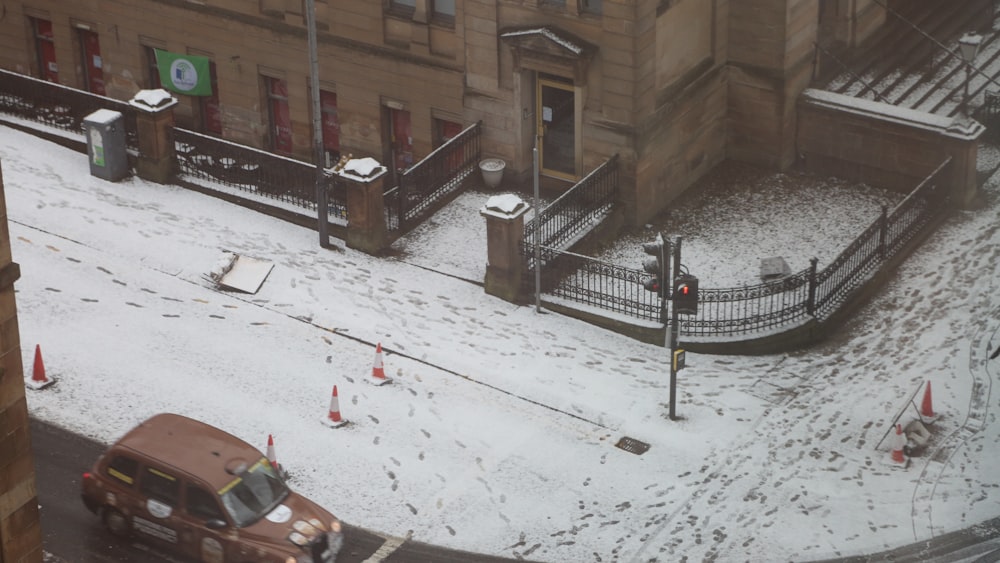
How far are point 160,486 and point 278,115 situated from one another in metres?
16.2

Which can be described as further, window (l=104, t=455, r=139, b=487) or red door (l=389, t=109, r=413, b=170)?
red door (l=389, t=109, r=413, b=170)

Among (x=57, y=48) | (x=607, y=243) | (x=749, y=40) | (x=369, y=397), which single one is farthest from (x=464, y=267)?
(x=57, y=48)

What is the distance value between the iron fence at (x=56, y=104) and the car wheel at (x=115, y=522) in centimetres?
1343

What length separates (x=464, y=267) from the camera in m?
31.3

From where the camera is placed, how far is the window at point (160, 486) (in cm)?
2248

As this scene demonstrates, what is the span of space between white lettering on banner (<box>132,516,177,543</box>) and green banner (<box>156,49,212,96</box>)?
54.7 ft

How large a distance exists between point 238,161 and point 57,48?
864cm

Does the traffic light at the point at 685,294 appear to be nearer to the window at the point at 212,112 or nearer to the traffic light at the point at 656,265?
the traffic light at the point at 656,265

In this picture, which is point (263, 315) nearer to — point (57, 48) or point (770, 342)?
point (770, 342)

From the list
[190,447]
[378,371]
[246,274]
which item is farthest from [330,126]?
[190,447]

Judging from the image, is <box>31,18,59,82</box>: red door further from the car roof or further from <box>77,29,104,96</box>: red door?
the car roof

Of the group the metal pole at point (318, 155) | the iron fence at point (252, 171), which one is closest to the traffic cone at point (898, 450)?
the metal pole at point (318, 155)

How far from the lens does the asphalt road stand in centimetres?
2314

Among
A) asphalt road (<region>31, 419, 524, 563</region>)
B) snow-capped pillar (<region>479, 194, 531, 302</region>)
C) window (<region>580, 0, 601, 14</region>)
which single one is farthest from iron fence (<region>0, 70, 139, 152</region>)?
asphalt road (<region>31, 419, 524, 563</region>)
